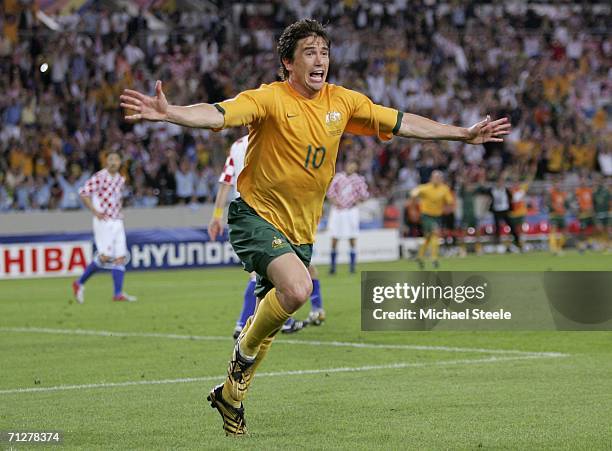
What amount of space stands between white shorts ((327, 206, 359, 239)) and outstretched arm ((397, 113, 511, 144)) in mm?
18529

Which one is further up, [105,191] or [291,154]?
[291,154]

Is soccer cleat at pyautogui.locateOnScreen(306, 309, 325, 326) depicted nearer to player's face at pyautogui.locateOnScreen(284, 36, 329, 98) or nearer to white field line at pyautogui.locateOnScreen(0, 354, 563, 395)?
white field line at pyautogui.locateOnScreen(0, 354, 563, 395)

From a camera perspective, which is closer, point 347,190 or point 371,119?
point 371,119

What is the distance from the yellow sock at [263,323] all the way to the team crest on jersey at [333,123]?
102cm

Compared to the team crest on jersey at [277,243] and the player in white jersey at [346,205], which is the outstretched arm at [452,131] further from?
the player in white jersey at [346,205]

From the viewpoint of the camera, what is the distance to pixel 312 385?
9.60 meters

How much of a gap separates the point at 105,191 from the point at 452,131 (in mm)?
12172

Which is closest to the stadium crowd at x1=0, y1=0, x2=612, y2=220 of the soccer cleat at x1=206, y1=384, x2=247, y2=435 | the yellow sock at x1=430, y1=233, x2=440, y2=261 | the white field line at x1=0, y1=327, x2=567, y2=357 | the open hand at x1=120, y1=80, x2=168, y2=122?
the yellow sock at x1=430, y1=233, x2=440, y2=261

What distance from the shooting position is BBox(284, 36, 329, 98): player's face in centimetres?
753

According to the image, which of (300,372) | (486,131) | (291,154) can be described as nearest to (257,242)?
(291,154)

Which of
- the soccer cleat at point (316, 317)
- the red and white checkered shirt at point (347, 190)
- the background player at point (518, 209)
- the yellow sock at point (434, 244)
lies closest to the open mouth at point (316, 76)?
the soccer cleat at point (316, 317)

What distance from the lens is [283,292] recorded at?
284 inches

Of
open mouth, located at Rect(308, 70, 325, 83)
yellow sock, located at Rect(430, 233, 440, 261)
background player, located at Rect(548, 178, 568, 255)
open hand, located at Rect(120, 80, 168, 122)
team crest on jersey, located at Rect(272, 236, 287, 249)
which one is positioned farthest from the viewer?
background player, located at Rect(548, 178, 568, 255)

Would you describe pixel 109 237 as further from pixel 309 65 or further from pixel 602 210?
pixel 602 210
